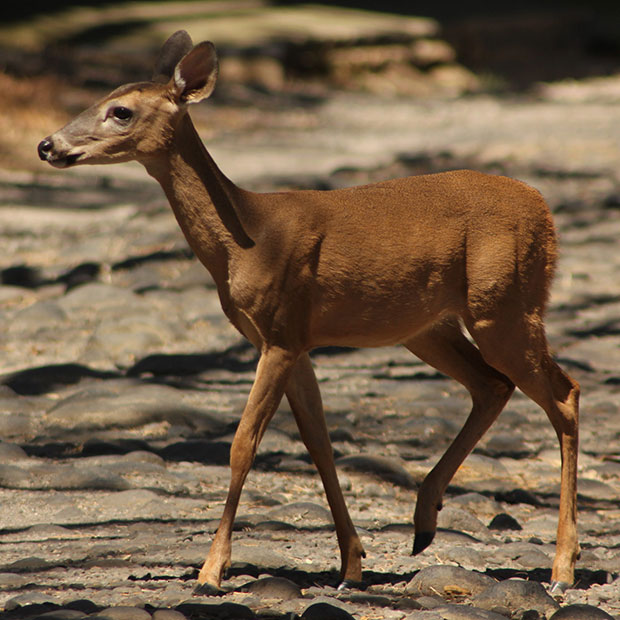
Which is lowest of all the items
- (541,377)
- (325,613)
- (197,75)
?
(325,613)

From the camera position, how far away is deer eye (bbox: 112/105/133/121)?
4.57 meters

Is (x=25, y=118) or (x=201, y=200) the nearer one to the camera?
(x=201, y=200)

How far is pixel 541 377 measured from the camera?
4898 millimetres

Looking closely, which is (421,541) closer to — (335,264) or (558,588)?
(558,588)

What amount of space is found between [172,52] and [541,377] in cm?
217

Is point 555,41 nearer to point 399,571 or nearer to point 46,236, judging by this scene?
point 46,236

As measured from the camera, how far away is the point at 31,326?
852cm

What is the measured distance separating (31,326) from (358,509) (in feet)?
12.5

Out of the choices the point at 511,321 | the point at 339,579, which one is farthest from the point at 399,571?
the point at 511,321

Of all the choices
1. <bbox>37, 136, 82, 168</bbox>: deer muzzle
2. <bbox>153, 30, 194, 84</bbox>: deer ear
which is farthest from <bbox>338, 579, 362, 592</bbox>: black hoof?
<bbox>153, 30, 194, 84</bbox>: deer ear

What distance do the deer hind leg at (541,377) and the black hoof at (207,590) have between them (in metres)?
1.47

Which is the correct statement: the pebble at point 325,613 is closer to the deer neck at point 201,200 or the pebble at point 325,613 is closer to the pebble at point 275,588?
the pebble at point 275,588

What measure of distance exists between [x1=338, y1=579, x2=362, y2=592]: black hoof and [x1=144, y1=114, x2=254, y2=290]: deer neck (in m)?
1.32

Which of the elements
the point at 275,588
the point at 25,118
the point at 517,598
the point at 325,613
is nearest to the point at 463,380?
the point at 517,598
